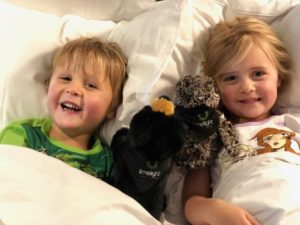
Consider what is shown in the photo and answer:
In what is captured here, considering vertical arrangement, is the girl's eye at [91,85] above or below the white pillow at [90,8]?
below

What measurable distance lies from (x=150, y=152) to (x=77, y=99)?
0.96ft

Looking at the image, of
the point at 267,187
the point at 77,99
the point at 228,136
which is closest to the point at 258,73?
the point at 228,136

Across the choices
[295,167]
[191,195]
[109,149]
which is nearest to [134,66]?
[109,149]

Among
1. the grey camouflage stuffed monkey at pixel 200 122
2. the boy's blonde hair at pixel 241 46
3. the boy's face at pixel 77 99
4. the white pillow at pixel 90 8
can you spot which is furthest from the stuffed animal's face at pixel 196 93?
the white pillow at pixel 90 8

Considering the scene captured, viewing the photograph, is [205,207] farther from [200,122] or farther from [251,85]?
[251,85]

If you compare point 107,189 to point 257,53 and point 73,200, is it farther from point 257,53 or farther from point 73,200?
point 257,53

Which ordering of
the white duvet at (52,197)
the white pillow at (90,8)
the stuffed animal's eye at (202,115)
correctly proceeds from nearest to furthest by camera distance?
the white duvet at (52,197), the stuffed animal's eye at (202,115), the white pillow at (90,8)

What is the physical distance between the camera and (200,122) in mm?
1047

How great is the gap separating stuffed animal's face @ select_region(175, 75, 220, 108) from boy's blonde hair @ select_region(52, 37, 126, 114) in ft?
0.60

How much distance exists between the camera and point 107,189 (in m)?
0.89

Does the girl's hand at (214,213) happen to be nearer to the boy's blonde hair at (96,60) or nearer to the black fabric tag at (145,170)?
the black fabric tag at (145,170)

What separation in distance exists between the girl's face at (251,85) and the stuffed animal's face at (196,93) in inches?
3.0

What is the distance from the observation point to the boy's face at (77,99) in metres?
1.13

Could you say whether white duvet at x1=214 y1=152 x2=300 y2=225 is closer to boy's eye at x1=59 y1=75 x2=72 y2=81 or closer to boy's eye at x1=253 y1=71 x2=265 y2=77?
boy's eye at x1=253 y1=71 x2=265 y2=77
